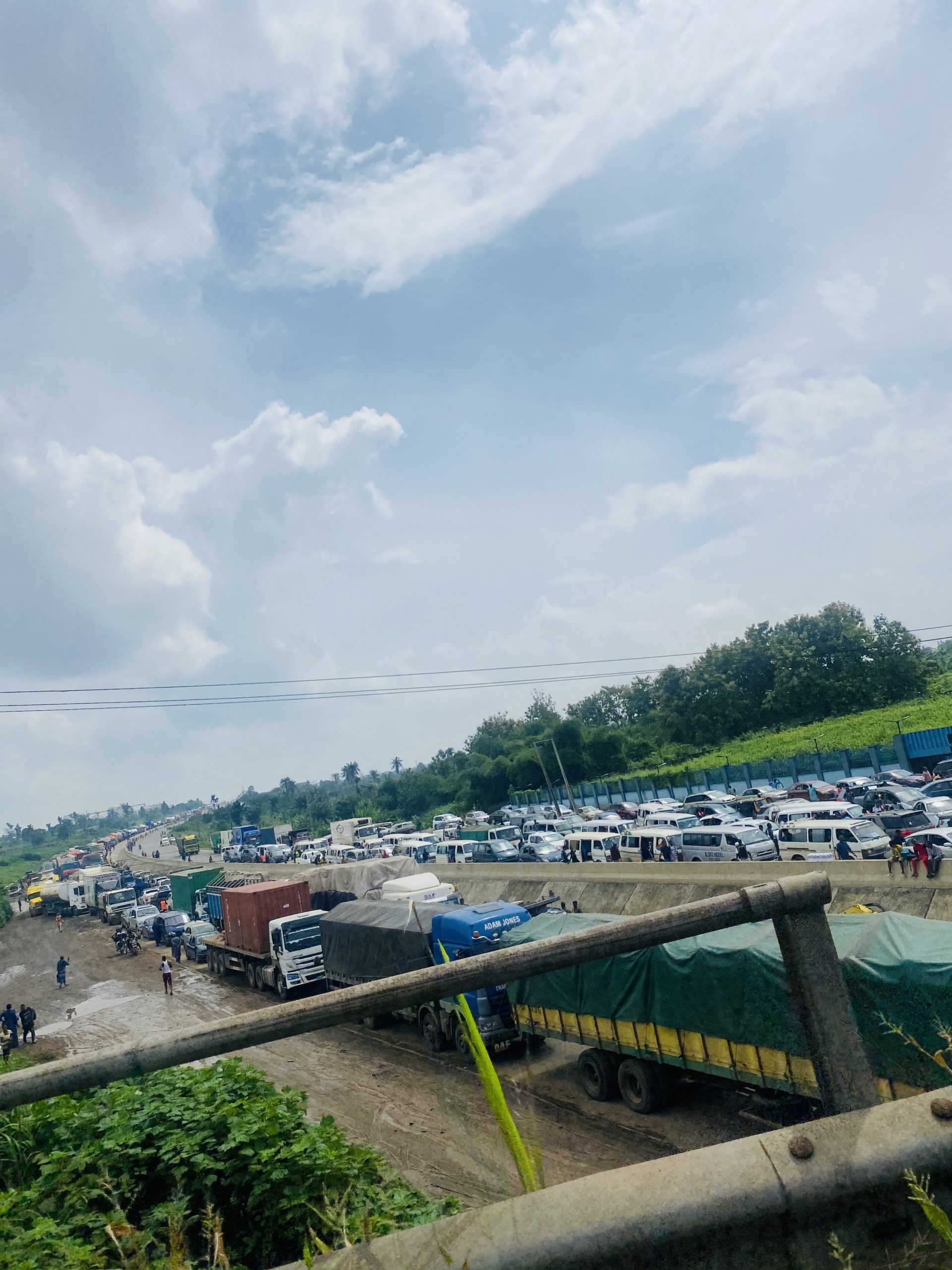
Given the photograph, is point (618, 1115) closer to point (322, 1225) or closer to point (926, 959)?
point (926, 959)

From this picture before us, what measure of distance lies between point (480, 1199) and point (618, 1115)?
5551 mm

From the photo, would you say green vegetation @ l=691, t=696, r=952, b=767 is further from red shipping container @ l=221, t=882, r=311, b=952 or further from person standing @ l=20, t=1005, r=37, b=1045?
person standing @ l=20, t=1005, r=37, b=1045

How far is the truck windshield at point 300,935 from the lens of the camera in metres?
24.8

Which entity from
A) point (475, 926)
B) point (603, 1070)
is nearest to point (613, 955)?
point (603, 1070)

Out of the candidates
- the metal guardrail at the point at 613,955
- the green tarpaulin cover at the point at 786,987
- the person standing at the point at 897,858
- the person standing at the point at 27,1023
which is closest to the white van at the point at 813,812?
the person standing at the point at 897,858

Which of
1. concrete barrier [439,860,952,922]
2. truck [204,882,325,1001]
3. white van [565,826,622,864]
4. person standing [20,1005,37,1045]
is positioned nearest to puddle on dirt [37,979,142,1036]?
person standing [20,1005,37,1045]

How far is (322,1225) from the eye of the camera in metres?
2.88

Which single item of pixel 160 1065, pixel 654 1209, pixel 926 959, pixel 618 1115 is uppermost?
pixel 160 1065

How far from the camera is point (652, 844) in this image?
34.5m

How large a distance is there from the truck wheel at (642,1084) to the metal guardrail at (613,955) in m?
7.01

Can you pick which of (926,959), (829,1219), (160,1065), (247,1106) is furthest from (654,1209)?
(926,959)

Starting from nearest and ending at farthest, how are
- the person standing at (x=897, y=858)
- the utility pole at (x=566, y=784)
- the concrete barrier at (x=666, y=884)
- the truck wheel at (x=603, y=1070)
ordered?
the truck wheel at (x=603, y=1070) → the concrete barrier at (x=666, y=884) → the person standing at (x=897, y=858) → the utility pole at (x=566, y=784)

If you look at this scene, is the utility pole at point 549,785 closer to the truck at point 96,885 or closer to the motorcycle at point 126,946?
the motorcycle at point 126,946

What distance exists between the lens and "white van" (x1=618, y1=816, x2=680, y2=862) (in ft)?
107
